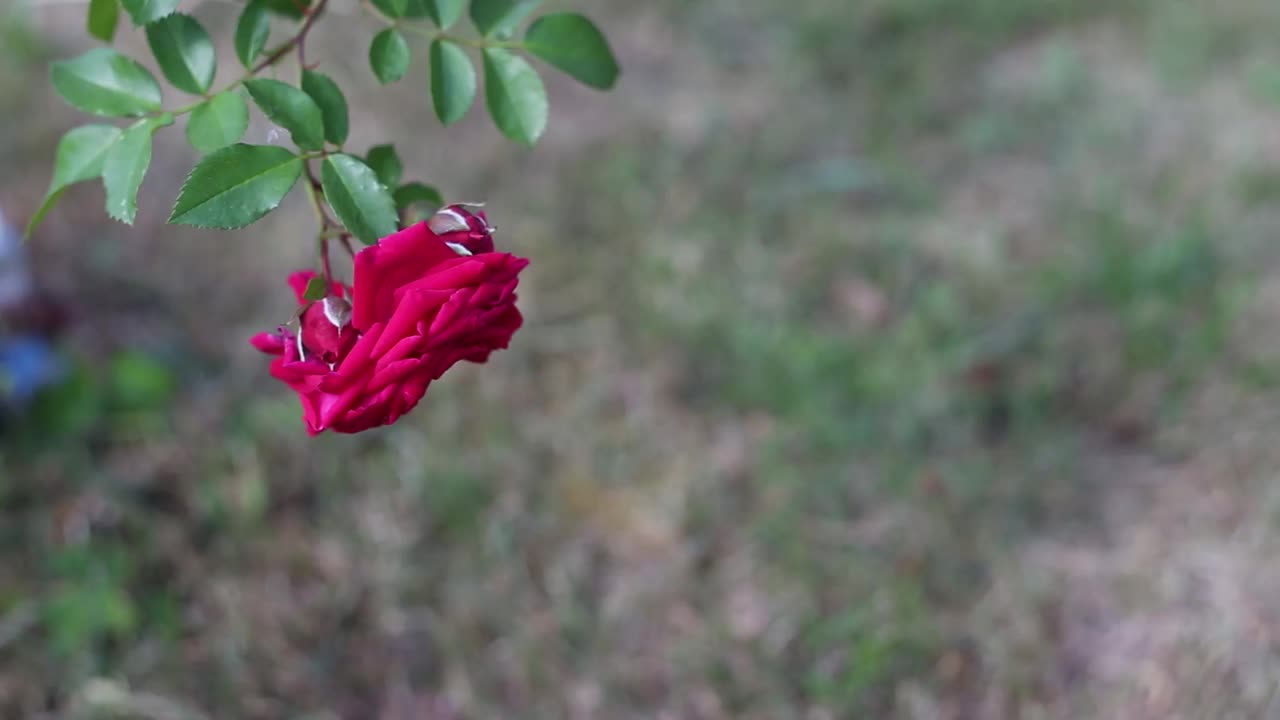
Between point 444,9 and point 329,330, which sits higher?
point 444,9

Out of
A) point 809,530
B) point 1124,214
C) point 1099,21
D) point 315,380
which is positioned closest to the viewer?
point 315,380

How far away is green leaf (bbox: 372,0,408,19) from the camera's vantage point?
76 centimetres

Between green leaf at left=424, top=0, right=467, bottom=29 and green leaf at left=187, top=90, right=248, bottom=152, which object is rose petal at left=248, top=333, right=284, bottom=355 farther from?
green leaf at left=424, top=0, right=467, bottom=29

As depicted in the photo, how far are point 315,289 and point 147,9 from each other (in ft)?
0.66

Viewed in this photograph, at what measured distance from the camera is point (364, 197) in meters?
0.69

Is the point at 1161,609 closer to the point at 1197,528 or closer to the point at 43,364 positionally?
the point at 1197,528

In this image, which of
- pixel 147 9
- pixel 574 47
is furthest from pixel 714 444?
pixel 147 9

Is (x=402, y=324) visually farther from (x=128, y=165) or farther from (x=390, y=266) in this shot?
(x=128, y=165)

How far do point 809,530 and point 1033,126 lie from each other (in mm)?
1495

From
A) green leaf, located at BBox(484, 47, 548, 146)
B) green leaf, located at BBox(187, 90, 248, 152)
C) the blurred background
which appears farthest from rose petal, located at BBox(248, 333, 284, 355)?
the blurred background

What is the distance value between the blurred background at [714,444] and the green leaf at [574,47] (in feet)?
3.33

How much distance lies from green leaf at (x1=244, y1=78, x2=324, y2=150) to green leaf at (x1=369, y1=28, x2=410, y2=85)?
0.27ft

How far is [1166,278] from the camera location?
2.16 meters

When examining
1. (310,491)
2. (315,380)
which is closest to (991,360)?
(310,491)
